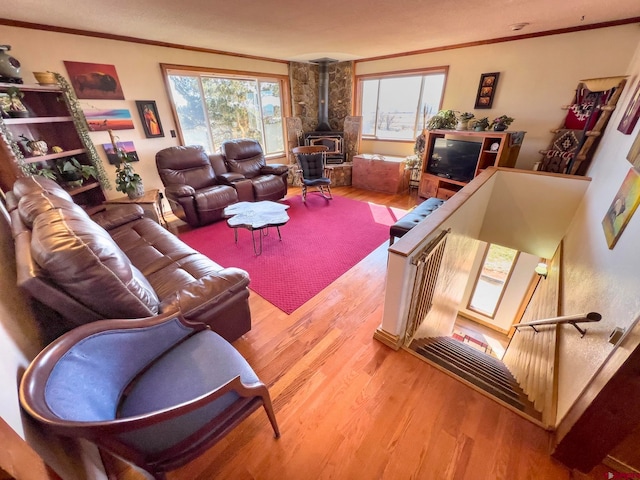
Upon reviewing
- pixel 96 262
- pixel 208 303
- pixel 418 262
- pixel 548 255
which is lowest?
pixel 548 255

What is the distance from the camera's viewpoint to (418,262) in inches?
58.1

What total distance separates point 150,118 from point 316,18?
2.63 meters

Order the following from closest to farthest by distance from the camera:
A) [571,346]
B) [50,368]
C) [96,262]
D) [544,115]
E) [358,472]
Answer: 1. [50,368]
2. [96,262]
3. [358,472]
4. [571,346]
5. [544,115]

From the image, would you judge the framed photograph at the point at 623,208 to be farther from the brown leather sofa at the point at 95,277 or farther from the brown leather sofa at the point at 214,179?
the brown leather sofa at the point at 214,179

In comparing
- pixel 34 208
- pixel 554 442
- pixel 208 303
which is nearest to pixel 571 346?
pixel 554 442

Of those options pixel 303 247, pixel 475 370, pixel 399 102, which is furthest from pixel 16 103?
pixel 399 102

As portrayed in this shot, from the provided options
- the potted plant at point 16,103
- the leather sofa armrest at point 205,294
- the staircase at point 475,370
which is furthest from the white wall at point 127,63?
the staircase at point 475,370

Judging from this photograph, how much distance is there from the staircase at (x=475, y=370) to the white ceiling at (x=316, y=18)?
290 cm

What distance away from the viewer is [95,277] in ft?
3.24

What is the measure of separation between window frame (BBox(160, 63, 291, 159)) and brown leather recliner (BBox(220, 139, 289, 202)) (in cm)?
74

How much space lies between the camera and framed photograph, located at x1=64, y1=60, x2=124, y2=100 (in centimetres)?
291

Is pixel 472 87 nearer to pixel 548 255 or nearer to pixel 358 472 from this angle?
pixel 548 255

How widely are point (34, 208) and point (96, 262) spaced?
0.69 metres

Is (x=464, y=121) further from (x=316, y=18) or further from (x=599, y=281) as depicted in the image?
(x=599, y=281)
